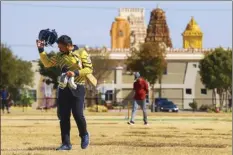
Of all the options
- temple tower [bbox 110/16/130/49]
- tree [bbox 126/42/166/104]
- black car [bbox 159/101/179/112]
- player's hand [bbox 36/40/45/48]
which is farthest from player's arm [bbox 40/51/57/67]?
temple tower [bbox 110/16/130/49]

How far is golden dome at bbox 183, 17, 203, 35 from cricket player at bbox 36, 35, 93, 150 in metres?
94.3

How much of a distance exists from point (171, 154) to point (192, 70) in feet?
238

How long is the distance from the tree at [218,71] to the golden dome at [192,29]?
33802 mm

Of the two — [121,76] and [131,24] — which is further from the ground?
[131,24]

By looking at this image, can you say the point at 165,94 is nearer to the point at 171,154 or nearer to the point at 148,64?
the point at 148,64

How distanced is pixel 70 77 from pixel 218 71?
58.3m

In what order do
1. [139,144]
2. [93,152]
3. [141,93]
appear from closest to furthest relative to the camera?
[93,152]
[139,144]
[141,93]

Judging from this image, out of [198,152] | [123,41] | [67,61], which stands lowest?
[198,152]

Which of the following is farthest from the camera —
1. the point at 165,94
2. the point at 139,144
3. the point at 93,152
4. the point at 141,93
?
the point at 165,94

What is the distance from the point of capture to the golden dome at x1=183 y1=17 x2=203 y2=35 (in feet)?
341

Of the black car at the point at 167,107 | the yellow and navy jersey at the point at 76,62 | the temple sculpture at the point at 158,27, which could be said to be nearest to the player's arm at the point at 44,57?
the yellow and navy jersey at the point at 76,62

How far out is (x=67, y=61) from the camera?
10312 mm

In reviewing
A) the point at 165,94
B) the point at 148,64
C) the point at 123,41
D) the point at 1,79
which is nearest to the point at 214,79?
the point at 148,64

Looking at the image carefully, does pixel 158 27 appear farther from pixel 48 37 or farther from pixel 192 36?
pixel 48 37
